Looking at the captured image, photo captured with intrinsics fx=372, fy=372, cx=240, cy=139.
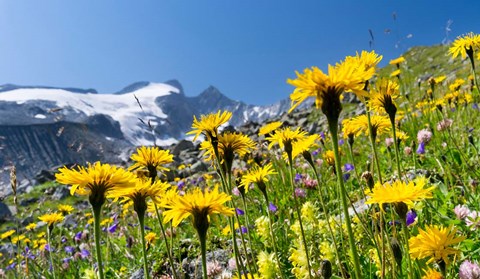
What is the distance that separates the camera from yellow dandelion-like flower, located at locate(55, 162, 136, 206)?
163cm

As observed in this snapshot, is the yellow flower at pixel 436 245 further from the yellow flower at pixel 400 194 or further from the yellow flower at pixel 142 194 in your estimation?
the yellow flower at pixel 142 194

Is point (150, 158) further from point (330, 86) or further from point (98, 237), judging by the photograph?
point (330, 86)

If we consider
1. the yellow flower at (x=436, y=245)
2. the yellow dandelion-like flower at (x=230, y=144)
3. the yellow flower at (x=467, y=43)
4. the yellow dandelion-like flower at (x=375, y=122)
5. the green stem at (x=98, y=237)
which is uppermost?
the yellow flower at (x=467, y=43)

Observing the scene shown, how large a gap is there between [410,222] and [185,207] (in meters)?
1.64

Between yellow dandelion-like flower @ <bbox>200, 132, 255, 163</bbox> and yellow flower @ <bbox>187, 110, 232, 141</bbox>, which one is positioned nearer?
yellow flower @ <bbox>187, 110, 232, 141</bbox>

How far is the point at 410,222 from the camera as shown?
2443mm

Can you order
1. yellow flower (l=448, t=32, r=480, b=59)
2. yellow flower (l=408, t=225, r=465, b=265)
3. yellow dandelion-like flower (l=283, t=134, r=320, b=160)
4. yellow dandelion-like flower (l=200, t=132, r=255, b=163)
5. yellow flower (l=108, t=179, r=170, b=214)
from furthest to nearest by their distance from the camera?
yellow flower (l=448, t=32, r=480, b=59), yellow dandelion-like flower (l=283, t=134, r=320, b=160), yellow dandelion-like flower (l=200, t=132, r=255, b=163), yellow flower (l=108, t=179, r=170, b=214), yellow flower (l=408, t=225, r=465, b=265)

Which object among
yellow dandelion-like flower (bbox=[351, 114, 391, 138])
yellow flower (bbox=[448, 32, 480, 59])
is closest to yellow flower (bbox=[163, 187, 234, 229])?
yellow dandelion-like flower (bbox=[351, 114, 391, 138])

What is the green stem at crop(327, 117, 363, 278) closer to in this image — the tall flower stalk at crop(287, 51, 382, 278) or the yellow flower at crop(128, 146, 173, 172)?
the tall flower stalk at crop(287, 51, 382, 278)

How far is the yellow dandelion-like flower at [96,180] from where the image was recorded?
5.33ft

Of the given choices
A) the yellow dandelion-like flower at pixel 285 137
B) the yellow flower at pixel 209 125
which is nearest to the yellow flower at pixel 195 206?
the yellow flower at pixel 209 125

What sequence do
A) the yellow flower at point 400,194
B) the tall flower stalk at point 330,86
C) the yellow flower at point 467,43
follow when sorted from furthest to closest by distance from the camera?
the yellow flower at point 467,43
the yellow flower at point 400,194
the tall flower stalk at point 330,86

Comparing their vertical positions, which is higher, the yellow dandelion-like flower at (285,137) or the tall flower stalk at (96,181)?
the yellow dandelion-like flower at (285,137)

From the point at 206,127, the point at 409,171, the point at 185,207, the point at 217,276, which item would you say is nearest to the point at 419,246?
the point at 185,207
